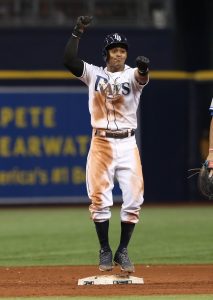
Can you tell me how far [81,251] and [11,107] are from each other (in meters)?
6.48

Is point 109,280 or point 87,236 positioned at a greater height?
point 109,280

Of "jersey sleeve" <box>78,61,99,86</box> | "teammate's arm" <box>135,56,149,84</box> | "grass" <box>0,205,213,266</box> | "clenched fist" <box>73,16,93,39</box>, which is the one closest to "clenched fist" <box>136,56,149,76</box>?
"teammate's arm" <box>135,56,149,84</box>

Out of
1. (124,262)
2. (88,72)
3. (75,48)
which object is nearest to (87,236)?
(124,262)

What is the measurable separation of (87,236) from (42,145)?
189 inches

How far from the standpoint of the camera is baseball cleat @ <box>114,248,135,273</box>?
27.9 ft

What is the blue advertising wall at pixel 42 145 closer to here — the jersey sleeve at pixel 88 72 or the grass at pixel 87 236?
the grass at pixel 87 236

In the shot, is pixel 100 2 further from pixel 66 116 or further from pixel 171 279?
pixel 171 279

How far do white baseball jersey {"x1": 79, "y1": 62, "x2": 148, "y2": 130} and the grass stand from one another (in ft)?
6.97

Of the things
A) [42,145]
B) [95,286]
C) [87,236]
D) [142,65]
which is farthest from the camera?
[42,145]

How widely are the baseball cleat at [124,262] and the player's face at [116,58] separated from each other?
57.7 inches

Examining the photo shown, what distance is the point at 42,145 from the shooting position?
1739 cm

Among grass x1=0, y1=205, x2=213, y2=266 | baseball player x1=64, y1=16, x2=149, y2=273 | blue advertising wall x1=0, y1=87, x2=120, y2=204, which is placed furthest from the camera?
blue advertising wall x1=0, y1=87, x2=120, y2=204

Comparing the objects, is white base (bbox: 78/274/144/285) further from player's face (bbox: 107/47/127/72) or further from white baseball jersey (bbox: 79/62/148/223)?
player's face (bbox: 107/47/127/72)

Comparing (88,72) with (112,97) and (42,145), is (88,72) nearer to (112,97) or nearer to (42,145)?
(112,97)
